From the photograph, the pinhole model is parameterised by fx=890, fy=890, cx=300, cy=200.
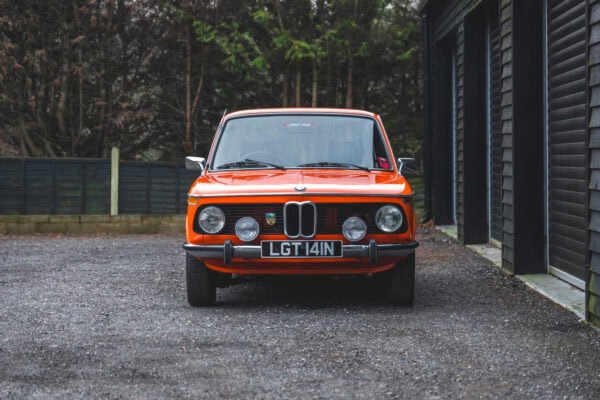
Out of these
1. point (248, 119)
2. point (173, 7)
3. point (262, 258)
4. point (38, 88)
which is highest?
point (173, 7)

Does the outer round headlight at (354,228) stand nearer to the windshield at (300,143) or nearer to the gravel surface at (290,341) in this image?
the gravel surface at (290,341)

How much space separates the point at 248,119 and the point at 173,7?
33.3 feet

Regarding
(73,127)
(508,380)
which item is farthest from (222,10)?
(508,380)

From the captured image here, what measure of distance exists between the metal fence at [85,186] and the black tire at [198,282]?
27.6ft

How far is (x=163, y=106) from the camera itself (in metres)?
18.2

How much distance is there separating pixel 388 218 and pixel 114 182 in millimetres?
9400

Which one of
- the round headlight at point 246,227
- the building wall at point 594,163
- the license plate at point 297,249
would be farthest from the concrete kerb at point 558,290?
the round headlight at point 246,227

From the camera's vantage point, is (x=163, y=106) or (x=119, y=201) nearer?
(x=119, y=201)

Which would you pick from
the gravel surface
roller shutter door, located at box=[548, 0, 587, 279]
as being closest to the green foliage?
the gravel surface

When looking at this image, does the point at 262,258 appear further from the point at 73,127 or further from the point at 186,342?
the point at 73,127

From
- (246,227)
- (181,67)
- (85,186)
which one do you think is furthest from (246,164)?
(181,67)

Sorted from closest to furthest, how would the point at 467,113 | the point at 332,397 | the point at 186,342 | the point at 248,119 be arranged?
the point at 332,397 < the point at 186,342 < the point at 248,119 < the point at 467,113

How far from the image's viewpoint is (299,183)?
6691mm

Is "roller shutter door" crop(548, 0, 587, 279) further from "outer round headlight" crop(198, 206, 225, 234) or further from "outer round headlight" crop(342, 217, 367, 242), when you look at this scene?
Answer: "outer round headlight" crop(198, 206, 225, 234)
